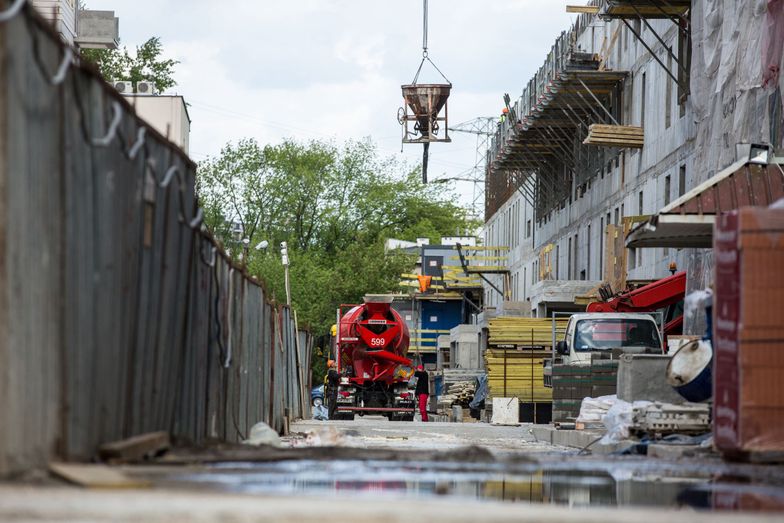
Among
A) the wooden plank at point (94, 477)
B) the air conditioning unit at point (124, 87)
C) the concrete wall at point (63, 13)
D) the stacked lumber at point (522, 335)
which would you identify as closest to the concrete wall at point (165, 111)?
the air conditioning unit at point (124, 87)

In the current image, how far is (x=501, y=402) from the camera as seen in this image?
3881 centimetres

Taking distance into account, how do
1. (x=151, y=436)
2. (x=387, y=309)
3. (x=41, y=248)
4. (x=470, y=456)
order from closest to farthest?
(x=41, y=248), (x=151, y=436), (x=470, y=456), (x=387, y=309)

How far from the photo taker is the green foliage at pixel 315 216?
91.1 meters

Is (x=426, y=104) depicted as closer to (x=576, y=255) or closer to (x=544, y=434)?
(x=576, y=255)

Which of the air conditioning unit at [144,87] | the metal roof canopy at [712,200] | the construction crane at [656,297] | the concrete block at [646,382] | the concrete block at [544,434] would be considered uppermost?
the air conditioning unit at [144,87]

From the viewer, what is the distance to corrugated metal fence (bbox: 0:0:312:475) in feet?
26.2

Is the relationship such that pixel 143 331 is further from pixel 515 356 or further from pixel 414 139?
pixel 414 139

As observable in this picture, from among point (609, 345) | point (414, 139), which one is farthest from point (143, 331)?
point (414, 139)

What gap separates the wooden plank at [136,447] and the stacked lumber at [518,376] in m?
30.8

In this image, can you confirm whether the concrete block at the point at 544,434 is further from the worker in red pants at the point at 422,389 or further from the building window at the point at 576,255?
the building window at the point at 576,255

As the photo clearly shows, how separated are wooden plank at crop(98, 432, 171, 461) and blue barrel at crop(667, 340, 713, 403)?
7137 millimetres

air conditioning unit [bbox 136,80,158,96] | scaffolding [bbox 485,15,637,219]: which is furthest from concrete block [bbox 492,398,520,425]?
scaffolding [bbox 485,15,637,219]

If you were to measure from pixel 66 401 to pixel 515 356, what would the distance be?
33.8 m

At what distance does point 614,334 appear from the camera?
31.0 m
